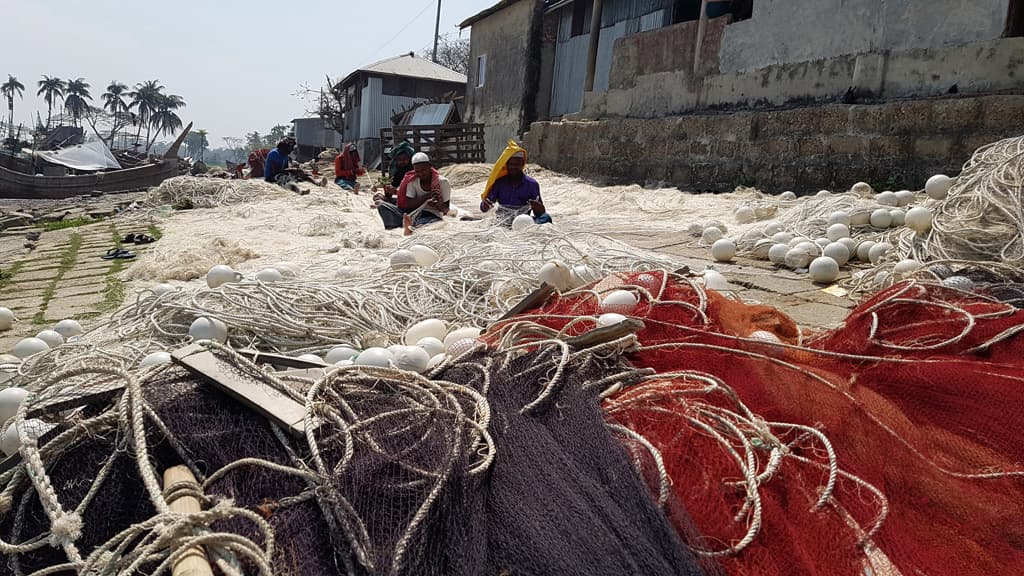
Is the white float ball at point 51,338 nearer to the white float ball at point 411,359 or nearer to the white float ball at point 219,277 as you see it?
the white float ball at point 219,277

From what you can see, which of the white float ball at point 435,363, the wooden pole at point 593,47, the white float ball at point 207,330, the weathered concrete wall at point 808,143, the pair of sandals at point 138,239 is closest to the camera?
the white float ball at point 435,363

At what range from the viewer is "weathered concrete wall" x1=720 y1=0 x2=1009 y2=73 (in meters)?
7.21

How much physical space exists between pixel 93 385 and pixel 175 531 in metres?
0.85

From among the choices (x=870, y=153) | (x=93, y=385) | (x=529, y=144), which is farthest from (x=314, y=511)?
(x=529, y=144)

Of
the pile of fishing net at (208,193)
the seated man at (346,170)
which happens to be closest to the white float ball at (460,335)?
the pile of fishing net at (208,193)

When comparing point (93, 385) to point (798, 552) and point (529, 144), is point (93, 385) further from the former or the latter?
point (529, 144)

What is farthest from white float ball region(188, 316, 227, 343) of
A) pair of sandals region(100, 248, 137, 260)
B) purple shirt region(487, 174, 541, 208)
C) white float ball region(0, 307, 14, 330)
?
pair of sandals region(100, 248, 137, 260)

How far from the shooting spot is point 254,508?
1.51 metres

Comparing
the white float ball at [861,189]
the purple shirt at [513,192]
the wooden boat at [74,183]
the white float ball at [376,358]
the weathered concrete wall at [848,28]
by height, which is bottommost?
the wooden boat at [74,183]

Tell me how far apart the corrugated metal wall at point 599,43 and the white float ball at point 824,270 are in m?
11.1

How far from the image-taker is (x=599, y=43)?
16.1 m

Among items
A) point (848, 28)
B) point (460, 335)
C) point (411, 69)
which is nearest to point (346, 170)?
point (848, 28)

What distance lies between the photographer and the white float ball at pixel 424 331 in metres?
3.06

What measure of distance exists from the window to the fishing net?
2181cm
